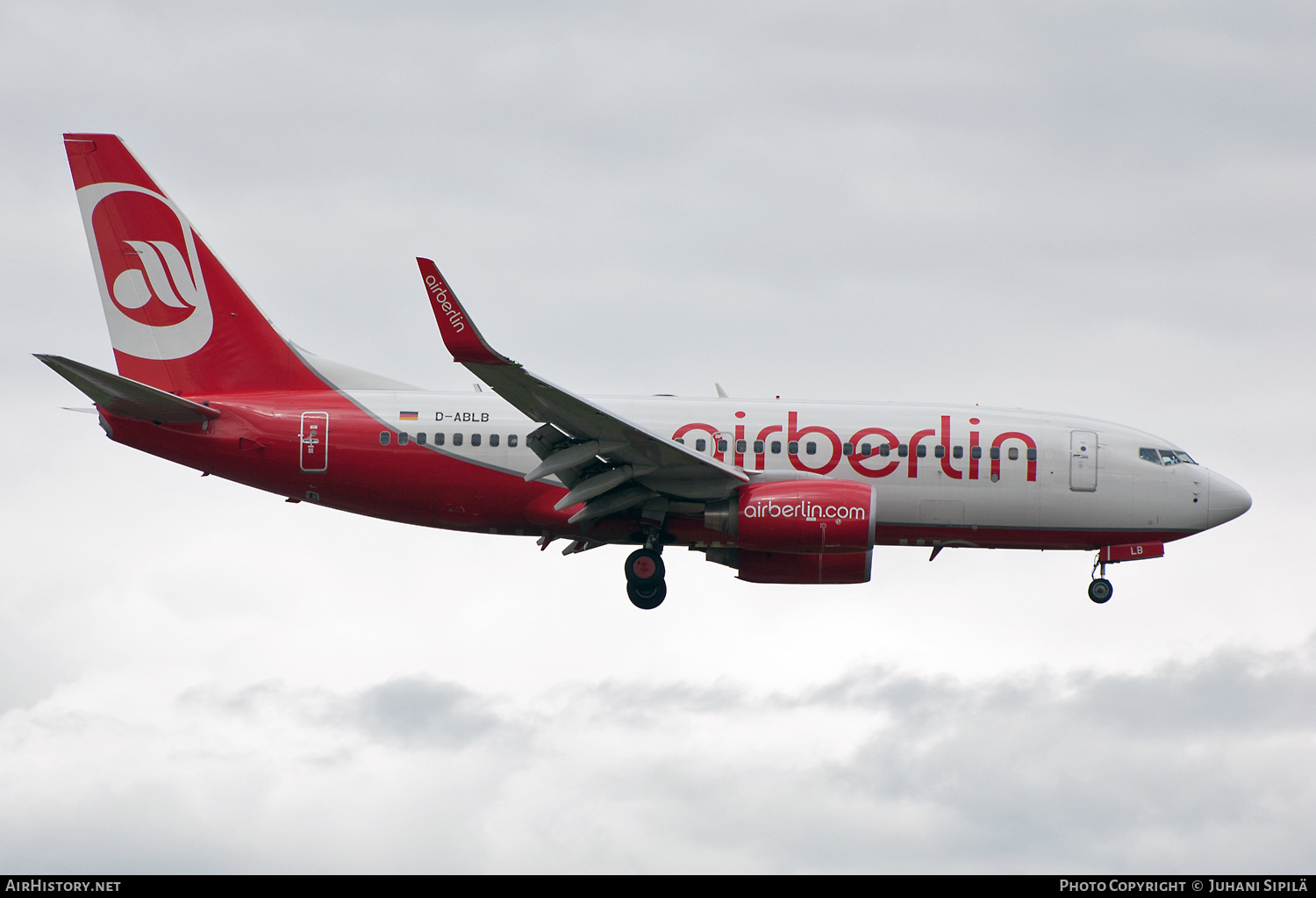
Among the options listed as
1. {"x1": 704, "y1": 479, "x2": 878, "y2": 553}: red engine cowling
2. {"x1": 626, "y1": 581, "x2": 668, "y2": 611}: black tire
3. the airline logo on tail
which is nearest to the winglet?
{"x1": 704, "y1": 479, "x2": 878, "y2": 553}: red engine cowling

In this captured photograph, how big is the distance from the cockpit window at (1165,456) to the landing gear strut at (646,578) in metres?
11.3

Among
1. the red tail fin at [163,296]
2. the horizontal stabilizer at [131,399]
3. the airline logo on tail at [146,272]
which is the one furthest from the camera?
the airline logo on tail at [146,272]

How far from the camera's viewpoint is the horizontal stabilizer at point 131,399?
A: 99.8 ft

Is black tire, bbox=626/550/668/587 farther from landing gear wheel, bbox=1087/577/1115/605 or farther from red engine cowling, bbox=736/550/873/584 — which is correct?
landing gear wheel, bbox=1087/577/1115/605

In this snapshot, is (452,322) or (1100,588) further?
(1100,588)

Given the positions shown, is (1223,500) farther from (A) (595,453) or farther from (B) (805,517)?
(A) (595,453)

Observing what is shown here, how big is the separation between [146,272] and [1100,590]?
23374 millimetres

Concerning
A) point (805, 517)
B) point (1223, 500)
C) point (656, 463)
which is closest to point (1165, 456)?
point (1223, 500)

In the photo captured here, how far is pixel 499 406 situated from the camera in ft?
108

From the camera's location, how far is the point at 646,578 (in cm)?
3241

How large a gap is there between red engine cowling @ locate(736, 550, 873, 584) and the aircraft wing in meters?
2.91

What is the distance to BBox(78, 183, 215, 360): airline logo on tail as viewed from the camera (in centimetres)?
3462

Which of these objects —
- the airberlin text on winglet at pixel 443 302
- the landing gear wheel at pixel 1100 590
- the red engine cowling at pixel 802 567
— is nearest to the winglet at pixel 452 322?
the airberlin text on winglet at pixel 443 302

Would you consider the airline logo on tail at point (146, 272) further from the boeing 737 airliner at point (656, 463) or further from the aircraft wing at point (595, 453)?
the aircraft wing at point (595, 453)
